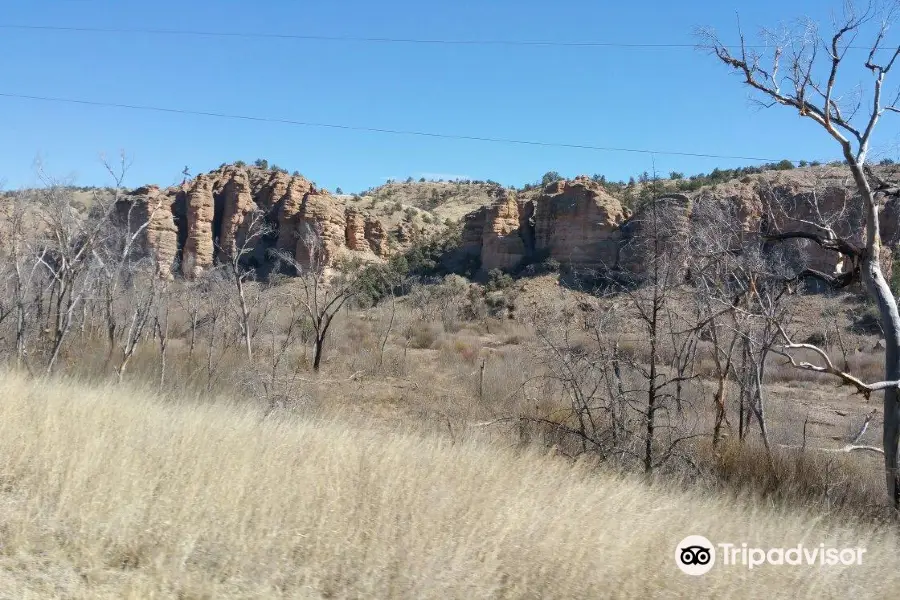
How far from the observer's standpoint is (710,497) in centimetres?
697

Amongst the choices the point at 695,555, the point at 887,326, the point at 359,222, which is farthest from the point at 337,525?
the point at 359,222

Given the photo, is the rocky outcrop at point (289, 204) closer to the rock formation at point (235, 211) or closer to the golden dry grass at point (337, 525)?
the rock formation at point (235, 211)

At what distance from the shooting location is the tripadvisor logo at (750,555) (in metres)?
4.63

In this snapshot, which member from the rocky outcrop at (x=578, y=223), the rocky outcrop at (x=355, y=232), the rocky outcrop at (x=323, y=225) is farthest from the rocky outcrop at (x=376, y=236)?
the rocky outcrop at (x=578, y=223)

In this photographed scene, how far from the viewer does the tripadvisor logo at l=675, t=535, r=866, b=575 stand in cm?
463

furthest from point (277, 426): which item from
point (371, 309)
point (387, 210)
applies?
point (387, 210)

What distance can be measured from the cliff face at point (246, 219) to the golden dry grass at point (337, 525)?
45.9 m

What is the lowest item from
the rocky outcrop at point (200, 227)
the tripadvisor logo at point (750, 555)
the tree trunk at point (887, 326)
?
the tripadvisor logo at point (750, 555)

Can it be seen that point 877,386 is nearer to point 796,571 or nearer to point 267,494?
point 796,571

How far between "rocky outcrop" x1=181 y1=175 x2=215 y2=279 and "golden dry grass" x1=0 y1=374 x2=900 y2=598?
161ft

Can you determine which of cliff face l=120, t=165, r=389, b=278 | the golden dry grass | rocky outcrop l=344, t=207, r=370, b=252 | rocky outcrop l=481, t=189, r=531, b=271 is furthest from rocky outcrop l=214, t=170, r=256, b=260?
the golden dry grass

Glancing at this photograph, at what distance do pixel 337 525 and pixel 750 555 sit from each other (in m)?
2.77

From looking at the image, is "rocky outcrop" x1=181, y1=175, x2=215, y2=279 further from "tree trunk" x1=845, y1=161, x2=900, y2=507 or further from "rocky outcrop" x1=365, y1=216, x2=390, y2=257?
"tree trunk" x1=845, y1=161, x2=900, y2=507

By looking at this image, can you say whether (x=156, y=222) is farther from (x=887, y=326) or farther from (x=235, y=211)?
(x=887, y=326)
